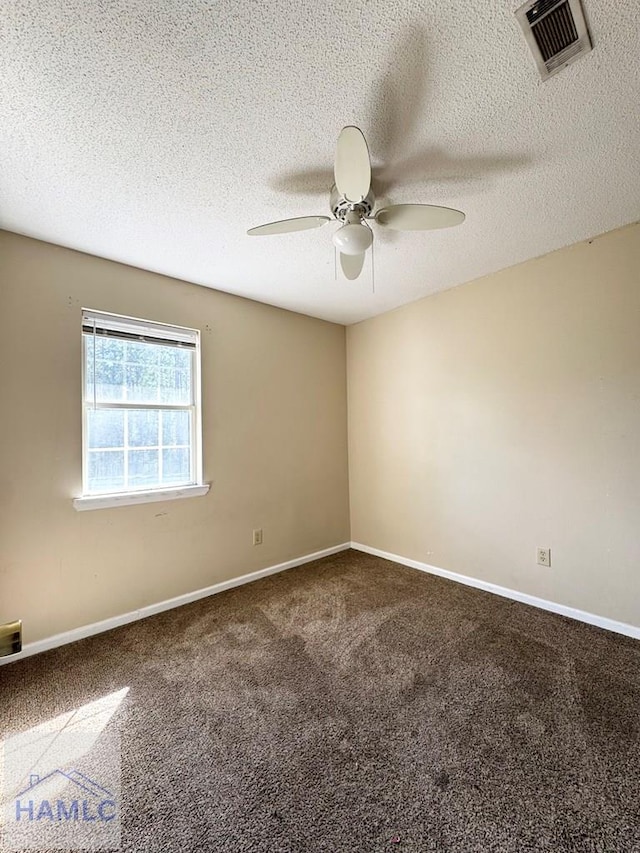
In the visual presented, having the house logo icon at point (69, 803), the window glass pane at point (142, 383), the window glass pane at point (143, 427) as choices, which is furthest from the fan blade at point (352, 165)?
the house logo icon at point (69, 803)

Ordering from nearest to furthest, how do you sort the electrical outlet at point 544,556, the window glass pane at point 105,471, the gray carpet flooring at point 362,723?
the gray carpet flooring at point 362,723 → the window glass pane at point 105,471 → the electrical outlet at point 544,556

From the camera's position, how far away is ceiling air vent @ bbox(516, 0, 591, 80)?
1.05 metres

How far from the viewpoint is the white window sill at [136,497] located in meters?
2.33

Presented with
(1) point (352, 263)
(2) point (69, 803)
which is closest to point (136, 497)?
(2) point (69, 803)

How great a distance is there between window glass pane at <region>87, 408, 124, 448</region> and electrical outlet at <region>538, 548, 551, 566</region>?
307 cm

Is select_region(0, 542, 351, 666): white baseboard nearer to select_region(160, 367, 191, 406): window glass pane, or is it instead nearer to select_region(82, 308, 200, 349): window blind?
select_region(160, 367, 191, 406): window glass pane

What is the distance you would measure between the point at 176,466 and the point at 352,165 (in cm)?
231

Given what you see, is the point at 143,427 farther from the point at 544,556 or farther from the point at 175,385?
the point at 544,556

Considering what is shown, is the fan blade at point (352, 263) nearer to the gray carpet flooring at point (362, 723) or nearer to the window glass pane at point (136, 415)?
the window glass pane at point (136, 415)

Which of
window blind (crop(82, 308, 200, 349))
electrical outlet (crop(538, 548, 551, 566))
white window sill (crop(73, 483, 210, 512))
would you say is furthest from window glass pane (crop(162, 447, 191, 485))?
electrical outlet (crop(538, 548, 551, 566))

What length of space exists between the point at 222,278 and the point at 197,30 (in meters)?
1.74

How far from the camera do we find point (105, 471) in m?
2.48

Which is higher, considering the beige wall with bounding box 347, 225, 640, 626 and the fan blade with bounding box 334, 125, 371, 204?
the fan blade with bounding box 334, 125, 371, 204

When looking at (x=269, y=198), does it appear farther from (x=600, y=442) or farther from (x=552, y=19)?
(x=600, y=442)
